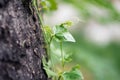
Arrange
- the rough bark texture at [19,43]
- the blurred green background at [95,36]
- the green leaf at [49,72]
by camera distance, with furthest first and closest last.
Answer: the blurred green background at [95,36]
the green leaf at [49,72]
the rough bark texture at [19,43]

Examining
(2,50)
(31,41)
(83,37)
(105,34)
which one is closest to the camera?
(2,50)

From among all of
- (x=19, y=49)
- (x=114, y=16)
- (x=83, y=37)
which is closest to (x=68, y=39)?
(x=19, y=49)

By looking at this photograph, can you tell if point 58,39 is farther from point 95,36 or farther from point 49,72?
point 95,36

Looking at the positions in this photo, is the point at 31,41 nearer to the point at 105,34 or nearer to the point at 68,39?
the point at 68,39

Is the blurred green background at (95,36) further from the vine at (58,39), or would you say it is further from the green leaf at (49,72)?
the green leaf at (49,72)

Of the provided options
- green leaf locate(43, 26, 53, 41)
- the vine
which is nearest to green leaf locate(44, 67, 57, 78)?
the vine

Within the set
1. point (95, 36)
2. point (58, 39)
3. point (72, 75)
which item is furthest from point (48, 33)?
point (95, 36)

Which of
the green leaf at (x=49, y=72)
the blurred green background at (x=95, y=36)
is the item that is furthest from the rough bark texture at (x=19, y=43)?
the blurred green background at (x=95, y=36)
